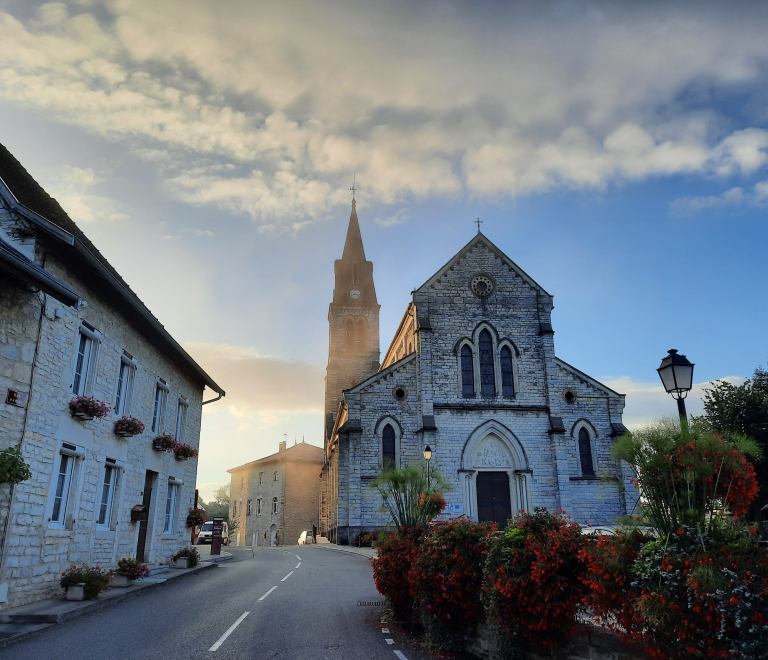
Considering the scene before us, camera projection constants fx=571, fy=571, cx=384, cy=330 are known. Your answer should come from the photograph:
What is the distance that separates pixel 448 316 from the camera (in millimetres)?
27422

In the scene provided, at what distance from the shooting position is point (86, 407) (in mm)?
11047

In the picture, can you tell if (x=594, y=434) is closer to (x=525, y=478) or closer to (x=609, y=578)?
(x=525, y=478)

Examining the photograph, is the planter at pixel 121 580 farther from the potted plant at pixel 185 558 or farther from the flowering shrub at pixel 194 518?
the flowering shrub at pixel 194 518

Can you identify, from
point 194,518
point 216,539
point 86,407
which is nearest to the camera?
point 86,407

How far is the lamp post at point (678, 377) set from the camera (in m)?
7.64

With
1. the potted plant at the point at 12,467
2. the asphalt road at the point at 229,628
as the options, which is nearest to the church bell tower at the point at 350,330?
the asphalt road at the point at 229,628

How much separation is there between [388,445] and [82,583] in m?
16.8

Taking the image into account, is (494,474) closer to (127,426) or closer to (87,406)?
(127,426)

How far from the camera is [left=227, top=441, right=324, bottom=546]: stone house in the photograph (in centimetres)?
4803

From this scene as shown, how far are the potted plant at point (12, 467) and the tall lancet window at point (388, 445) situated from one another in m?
18.3

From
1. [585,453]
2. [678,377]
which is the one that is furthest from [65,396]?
[585,453]

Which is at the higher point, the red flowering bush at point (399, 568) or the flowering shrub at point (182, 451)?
the flowering shrub at point (182, 451)

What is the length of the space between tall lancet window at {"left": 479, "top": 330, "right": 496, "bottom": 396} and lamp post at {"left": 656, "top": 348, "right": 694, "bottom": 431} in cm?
1889

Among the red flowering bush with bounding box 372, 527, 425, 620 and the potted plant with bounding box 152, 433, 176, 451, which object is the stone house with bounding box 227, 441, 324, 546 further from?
the red flowering bush with bounding box 372, 527, 425, 620
